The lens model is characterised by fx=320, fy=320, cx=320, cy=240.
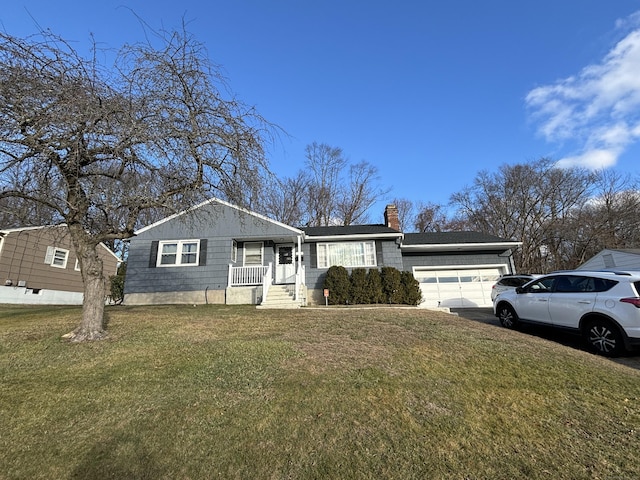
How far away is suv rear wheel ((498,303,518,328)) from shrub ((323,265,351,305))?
21.0ft

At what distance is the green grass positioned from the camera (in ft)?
8.87

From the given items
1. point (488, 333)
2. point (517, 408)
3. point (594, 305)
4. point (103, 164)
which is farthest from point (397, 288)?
point (103, 164)

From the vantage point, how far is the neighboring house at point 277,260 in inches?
565

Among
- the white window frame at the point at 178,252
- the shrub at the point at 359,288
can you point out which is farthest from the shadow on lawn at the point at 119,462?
the white window frame at the point at 178,252

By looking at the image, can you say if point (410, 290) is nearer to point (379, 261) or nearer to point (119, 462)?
point (379, 261)

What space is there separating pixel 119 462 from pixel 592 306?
803 cm

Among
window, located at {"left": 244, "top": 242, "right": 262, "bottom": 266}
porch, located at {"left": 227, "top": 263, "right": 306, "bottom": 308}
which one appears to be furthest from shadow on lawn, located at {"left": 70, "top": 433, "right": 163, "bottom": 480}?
window, located at {"left": 244, "top": 242, "right": 262, "bottom": 266}

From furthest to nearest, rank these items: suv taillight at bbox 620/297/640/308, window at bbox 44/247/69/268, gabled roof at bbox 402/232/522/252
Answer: window at bbox 44/247/69/268 → gabled roof at bbox 402/232/522/252 → suv taillight at bbox 620/297/640/308

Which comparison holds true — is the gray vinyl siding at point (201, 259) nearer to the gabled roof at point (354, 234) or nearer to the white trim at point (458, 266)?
the gabled roof at point (354, 234)

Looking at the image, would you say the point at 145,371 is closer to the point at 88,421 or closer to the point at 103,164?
the point at 88,421

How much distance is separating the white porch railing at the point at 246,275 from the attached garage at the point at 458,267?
22.5ft

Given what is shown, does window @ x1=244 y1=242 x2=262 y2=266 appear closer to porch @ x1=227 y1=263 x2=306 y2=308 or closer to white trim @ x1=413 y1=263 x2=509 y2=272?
porch @ x1=227 y1=263 x2=306 y2=308

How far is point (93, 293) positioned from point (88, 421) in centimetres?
380

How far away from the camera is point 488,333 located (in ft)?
23.8
